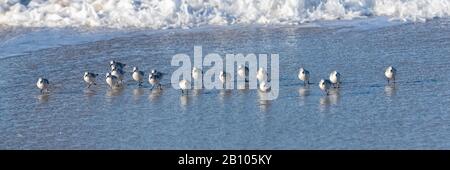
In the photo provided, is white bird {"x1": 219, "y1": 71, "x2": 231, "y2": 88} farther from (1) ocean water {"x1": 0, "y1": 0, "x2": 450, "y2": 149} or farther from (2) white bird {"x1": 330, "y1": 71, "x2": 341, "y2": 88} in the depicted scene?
(2) white bird {"x1": 330, "y1": 71, "x2": 341, "y2": 88}

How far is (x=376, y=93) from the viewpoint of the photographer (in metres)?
16.5

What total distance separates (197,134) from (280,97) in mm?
2425

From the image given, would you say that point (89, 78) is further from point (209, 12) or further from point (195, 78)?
point (209, 12)

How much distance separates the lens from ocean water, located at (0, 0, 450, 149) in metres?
14.2

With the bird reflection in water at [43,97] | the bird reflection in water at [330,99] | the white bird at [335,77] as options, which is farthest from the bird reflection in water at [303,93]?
the bird reflection in water at [43,97]

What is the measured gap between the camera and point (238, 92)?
1691 cm

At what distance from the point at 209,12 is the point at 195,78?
6105 millimetres

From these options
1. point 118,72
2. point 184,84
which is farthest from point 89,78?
point 184,84

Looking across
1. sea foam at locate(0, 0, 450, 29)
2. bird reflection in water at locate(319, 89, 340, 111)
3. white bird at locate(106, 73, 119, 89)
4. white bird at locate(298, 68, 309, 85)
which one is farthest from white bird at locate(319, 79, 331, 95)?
sea foam at locate(0, 0, 450, 29)

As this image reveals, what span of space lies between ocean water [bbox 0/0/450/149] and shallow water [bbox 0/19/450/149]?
0.02 metres

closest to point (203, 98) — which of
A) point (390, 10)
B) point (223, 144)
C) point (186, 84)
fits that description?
point (186, 84)

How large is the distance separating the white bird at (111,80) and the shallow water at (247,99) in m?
0.18

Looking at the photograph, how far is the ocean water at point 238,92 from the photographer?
14203 millimetres

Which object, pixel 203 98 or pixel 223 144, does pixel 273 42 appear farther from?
pixel 223 144
